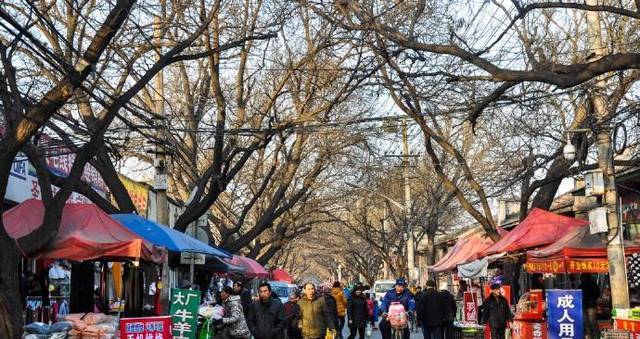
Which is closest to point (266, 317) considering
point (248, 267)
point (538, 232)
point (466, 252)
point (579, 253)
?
point (579, 253)

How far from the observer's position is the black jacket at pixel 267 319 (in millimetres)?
12602

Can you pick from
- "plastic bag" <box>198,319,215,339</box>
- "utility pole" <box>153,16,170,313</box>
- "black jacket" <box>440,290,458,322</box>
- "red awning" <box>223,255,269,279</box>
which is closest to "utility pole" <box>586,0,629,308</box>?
"black jacket" <box>440,290,458,322</box>

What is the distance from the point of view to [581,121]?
17.9 m

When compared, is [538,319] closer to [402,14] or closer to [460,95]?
[460,95]

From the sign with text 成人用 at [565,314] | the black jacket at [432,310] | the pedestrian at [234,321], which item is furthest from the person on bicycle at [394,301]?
the pedestrian at [234,321]

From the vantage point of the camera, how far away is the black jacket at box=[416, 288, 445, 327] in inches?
720

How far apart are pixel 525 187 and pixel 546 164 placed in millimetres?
1193

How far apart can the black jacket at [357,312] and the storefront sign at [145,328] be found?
805cm

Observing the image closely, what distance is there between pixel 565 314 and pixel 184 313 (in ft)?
20.8

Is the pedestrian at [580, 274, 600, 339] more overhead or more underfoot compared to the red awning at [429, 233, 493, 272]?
more underfoot

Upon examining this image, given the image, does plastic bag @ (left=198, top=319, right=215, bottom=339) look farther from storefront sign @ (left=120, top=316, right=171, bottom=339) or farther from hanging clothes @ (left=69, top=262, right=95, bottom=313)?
hanging clothes @ (left=69, top=262, right=95, bottom=313)

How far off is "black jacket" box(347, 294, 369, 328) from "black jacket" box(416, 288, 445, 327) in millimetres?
2260

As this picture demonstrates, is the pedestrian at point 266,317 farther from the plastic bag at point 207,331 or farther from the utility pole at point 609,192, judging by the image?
the utility pole at point 609,192

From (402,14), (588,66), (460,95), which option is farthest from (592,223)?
(588,66)
